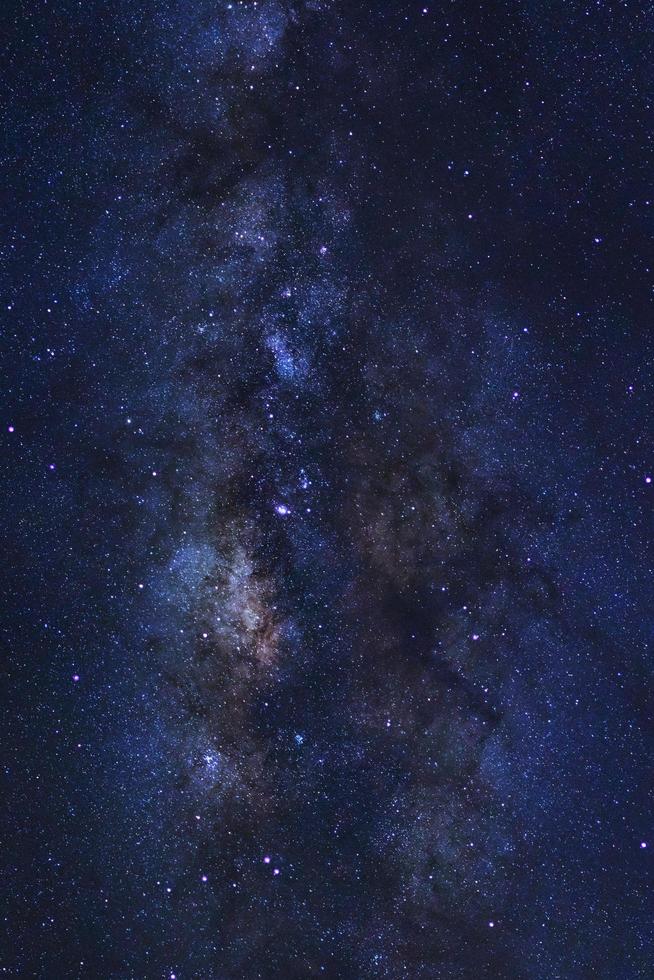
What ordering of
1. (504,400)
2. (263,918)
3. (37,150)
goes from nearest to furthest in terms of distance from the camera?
1. (37,150)
2. (504,400)
3. (263,918)

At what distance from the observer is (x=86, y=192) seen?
227 inches

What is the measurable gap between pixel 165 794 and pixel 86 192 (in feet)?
17.4

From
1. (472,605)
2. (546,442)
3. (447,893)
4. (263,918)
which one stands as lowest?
(447,893)

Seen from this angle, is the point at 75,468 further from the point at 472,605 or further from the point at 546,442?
the point at 546,442

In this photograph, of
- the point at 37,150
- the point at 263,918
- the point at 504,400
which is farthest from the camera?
the point at 263,918

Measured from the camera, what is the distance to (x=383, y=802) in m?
6.52

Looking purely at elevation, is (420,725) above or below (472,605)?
below

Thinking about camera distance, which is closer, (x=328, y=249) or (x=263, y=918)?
(x=328, y=249)

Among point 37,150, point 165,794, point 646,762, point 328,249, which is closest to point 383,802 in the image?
point 165,794

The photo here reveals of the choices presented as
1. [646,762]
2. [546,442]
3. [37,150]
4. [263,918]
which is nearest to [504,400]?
[546,442]

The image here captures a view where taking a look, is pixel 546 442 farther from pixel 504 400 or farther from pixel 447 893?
pixel 447 893

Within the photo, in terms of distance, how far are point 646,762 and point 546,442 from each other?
311 cm

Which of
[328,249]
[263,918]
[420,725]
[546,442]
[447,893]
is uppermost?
[328,249]

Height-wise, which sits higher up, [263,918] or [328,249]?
[328,249]
